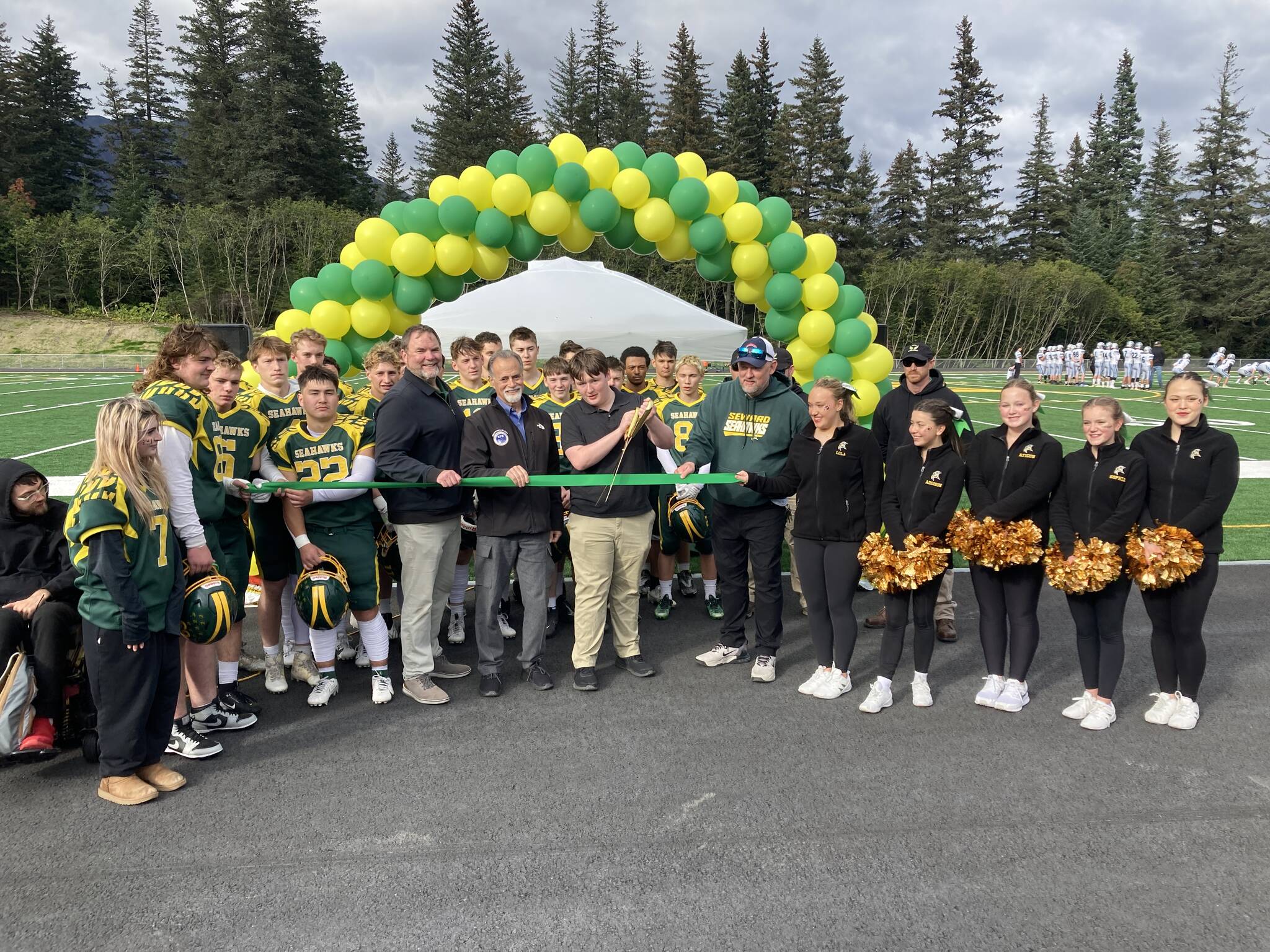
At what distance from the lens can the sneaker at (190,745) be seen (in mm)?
4082

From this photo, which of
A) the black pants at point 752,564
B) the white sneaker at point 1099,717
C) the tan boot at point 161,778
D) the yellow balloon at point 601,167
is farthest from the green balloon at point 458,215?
the white sneaker at point 1099,717

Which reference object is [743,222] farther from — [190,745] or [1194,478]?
[190,745]

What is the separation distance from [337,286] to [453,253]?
3.87 ft

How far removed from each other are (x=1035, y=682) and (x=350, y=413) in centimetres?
455

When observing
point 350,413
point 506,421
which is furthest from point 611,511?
point 350,413

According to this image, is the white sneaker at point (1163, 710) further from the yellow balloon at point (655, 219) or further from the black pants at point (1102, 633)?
the yellow balloon at point (655, 219)

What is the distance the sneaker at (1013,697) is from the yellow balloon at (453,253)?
20.5 feet

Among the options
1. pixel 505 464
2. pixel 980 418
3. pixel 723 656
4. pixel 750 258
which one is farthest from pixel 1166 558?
pixel 980 418

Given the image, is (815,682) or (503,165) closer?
(815,682)

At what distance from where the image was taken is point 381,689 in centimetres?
482

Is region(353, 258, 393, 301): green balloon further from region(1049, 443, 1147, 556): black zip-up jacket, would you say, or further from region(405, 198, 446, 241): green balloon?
region(1049, 443, 1147, 556): black zip-up jacket

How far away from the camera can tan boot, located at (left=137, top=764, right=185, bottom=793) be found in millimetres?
3791

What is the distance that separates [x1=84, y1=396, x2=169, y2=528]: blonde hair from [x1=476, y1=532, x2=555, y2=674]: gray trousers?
6.16 feet

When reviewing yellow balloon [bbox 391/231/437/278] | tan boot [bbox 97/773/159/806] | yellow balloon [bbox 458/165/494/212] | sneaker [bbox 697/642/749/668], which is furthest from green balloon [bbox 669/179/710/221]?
tan boot [bbox 97/773/159/806]
